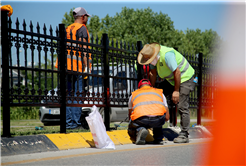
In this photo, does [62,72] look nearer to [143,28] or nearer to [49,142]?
[49,142]

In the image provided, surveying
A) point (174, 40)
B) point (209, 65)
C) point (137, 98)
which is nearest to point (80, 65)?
point (137, 98)

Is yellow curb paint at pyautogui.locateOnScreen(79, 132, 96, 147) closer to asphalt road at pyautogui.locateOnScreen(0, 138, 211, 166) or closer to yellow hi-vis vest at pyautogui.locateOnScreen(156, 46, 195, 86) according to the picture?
asphalt road at pyautogui.locateOnScreen(0, 138, 211, 166)

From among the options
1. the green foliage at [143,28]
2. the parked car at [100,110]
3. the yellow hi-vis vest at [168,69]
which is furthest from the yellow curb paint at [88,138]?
the green foliage at [143,28]

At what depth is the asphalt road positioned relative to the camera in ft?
13.9

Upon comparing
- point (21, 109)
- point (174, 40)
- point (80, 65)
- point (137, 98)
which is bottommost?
point (21, 109)

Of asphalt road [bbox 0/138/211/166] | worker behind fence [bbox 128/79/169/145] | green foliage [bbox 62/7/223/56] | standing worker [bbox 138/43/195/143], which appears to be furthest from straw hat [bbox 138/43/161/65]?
green foliage [bbox 62/7/223/56]

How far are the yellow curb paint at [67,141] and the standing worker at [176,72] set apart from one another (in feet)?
6.45

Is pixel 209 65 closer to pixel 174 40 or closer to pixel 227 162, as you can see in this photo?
pixel 227 162

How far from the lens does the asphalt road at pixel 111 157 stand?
4246 millimetres

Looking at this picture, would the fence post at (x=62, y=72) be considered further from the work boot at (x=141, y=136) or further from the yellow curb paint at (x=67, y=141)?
the work boot at (x=141, y=136)

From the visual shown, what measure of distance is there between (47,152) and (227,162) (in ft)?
12.6

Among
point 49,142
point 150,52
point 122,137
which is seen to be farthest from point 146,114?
point 49,142

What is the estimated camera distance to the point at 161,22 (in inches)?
1339

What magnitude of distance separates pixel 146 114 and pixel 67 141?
148 centimetres
